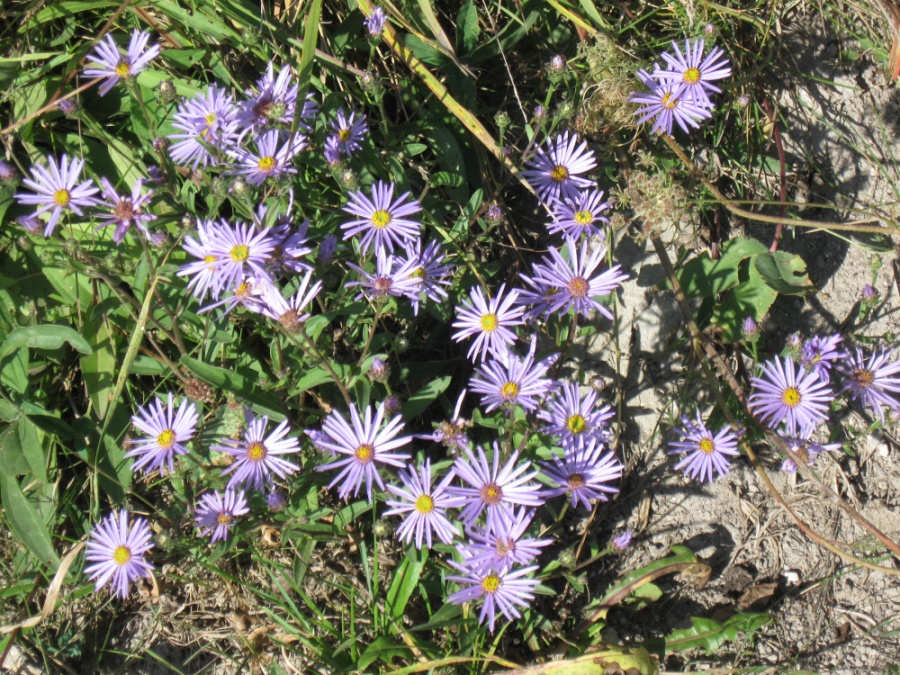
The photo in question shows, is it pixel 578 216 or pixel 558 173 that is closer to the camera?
pixel 578 216

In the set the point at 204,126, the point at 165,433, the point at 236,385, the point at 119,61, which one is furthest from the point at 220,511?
the point at 119,61

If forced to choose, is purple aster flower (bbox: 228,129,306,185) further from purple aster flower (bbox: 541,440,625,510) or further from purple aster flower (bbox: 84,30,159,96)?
purple aster flower (bbox: 541,440,625,510)

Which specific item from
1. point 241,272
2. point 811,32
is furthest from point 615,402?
point 811,32

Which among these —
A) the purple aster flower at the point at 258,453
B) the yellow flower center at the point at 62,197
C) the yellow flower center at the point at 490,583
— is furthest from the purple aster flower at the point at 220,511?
the yellow flower center at the point at 62,197

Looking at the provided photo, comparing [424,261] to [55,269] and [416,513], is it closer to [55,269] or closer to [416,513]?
[416,513]

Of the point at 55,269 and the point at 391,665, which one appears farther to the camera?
the point at 55,269

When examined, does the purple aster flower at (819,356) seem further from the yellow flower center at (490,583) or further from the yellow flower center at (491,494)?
the yellow flower center at (490,583)

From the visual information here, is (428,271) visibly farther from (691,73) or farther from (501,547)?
(691,73)
